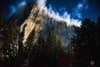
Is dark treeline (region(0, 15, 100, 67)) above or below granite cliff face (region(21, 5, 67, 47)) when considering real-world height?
below

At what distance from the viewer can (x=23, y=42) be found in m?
2.87

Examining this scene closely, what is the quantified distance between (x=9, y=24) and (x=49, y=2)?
46 cm

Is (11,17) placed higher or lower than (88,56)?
higher

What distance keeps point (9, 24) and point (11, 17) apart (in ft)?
0.24

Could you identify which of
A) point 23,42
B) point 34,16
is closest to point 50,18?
point 34,16

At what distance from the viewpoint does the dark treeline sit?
9.23 feet

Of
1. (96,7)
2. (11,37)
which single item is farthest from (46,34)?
(96,7)

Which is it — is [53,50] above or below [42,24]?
below

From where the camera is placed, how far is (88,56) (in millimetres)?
2801

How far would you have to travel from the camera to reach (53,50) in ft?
9.35

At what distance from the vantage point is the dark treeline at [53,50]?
281 cm

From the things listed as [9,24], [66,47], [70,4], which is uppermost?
[70,4]

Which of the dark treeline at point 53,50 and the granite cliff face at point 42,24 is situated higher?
the granite cliff face at point 42,24

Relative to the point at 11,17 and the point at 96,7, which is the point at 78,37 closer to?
the point at 96,7
